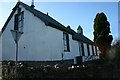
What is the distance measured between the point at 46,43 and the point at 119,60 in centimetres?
1716

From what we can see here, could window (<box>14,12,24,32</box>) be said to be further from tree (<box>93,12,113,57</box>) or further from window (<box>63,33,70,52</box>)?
tree (<box>93,12,113,57</box>)

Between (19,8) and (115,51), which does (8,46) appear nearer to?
(19,8)

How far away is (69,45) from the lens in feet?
108

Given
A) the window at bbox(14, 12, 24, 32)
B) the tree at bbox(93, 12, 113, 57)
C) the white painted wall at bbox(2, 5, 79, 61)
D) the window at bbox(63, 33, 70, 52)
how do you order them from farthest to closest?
the tree at bbox(93, 12, 113, 57)
the window at bbox(63, 33, 70, 52)
the window at bbox(14, 12, 24, 32)
the white painted wall at bbox(2, 5, 79, 61)

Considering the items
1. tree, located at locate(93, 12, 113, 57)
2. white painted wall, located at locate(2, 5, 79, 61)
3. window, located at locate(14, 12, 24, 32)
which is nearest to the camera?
white painted wall, located at locate(2, 5, 79, 61)

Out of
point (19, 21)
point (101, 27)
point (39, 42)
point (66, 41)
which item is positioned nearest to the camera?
point (39, 42)

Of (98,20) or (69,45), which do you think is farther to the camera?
(98,20)

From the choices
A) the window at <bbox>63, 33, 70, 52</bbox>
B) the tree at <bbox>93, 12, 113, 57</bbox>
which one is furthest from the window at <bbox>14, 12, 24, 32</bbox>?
the tree at <bbox>93, 12, 113, 57</bbox>

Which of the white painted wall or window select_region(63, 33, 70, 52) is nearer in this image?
the white painted wall

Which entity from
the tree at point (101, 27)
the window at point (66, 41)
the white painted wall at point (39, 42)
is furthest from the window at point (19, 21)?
the tree at point (101, 27)

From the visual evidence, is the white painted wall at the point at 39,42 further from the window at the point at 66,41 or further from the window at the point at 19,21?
the window at the point at 19,21

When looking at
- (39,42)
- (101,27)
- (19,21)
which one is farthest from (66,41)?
(101,27)

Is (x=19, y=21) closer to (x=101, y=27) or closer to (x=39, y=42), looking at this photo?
(x=39, y=42)

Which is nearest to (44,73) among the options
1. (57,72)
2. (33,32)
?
(57,72)
